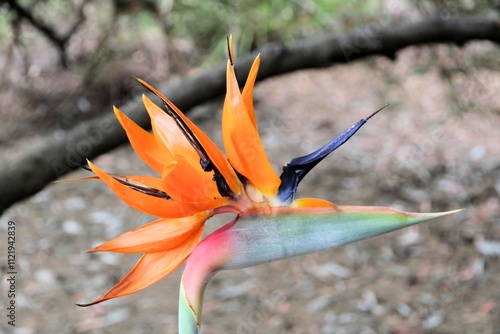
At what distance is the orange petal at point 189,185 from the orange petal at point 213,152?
0.5 inches

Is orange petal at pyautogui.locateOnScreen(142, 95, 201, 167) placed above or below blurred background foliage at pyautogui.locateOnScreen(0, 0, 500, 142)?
above

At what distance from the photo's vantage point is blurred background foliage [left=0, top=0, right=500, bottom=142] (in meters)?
3.39

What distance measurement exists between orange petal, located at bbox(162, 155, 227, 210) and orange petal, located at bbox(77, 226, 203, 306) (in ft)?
0.09

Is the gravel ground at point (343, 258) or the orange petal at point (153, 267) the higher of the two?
the orange petal at point (153, 267)

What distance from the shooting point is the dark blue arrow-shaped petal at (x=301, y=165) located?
574mm

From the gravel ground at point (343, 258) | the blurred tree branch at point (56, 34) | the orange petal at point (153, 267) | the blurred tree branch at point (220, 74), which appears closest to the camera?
the orange petal at point (153, 267)

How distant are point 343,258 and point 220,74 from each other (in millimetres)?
1023

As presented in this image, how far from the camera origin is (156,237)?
565 millimetres

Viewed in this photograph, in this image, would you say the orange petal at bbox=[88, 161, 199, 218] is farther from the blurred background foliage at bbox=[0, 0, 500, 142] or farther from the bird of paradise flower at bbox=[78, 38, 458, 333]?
the blurred background foliage at bbox=[0, 0, 500, 142]

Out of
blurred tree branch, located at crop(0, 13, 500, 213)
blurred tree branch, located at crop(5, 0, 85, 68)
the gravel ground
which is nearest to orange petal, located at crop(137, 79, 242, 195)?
blurred tree branch, located at crop(0, 13, 500, 213)

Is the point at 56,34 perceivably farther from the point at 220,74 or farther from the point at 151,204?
the point at 151,204

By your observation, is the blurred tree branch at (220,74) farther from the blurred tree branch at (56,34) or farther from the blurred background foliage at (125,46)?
the blurred background foliage at (125,46)

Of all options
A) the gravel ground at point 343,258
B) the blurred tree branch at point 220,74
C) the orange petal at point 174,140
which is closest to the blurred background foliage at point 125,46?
the gravel ground at point 343,258

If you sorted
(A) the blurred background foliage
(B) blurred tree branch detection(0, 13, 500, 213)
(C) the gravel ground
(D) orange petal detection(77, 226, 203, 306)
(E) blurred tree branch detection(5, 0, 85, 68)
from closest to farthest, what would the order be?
1. (D) orange petal detection(77, 226, 203, 306)
2. (B) blurred tree branch detection(0, 13, 500, 213)
3. (C) the gravel ground
4. (E) blurred tree branch detection(5, 0, 85, 68)
5. (A) the blurred background foliage
